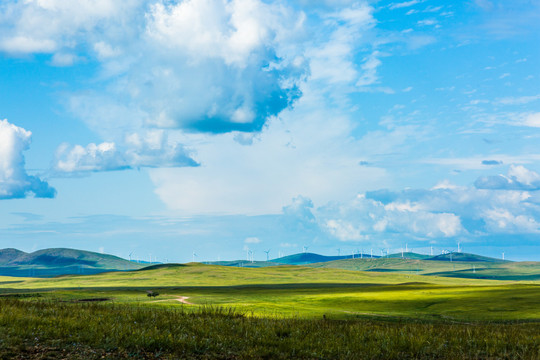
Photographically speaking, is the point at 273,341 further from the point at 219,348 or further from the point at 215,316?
the point at 215,316

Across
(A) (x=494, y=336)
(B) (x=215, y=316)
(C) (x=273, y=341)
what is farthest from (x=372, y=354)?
(B) (x=215, y=316)

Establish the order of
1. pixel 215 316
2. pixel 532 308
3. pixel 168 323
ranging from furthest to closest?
1. pixel 532 308
2. pixel 215 316
3. pixel 168 323

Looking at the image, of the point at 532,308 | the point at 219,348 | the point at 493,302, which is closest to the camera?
the point at 219,348

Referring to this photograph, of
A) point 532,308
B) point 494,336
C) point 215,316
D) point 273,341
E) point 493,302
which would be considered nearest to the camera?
point 273,341

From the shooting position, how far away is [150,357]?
12789 mm

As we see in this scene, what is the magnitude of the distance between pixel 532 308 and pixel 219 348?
58.5m

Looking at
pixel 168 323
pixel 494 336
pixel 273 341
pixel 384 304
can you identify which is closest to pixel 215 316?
pixel 168 323

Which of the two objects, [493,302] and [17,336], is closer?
[17,336]

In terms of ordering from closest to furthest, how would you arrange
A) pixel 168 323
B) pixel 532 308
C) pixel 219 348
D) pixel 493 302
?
pixel 219 348
pixel 168 323
pixel 532 308
pixel 493 302

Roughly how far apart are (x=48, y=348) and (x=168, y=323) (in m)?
4.30

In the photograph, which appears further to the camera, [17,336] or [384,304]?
[384,304]

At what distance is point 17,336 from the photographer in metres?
13.2

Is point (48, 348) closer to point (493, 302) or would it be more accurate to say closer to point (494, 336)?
point (494, 336)

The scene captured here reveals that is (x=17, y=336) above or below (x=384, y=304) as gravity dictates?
above
